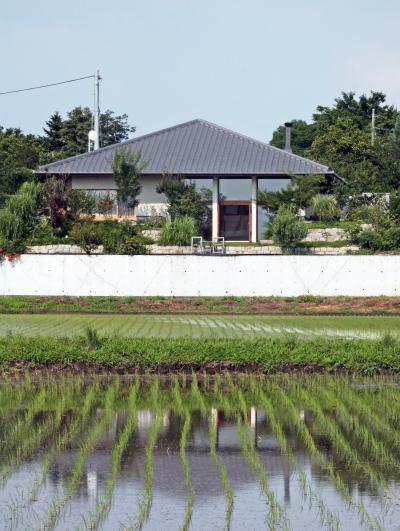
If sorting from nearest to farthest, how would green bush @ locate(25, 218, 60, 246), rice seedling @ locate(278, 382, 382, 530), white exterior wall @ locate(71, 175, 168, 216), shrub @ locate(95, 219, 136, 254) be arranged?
rice seedling @ locate(278, 382, 382, 530) < shrub @ locate(95, 219, 136, 254) < green bush @ locate(25, 218, 60, 246) < white exterior wall @ locate(71, 175, 168, 216)

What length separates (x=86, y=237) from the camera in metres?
42.8

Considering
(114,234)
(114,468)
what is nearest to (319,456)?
(114,468)

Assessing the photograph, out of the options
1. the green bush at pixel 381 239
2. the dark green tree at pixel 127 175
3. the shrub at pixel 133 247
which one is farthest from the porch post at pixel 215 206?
the green bush at pixel 381 239

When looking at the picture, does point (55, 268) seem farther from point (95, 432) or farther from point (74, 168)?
point (95, 432)

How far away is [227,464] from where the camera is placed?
42.5 ft

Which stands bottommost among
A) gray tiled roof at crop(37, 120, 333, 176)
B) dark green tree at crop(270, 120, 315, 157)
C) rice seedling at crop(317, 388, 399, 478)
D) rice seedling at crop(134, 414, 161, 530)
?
rice seedling at crop(134, 414, 161, 530)

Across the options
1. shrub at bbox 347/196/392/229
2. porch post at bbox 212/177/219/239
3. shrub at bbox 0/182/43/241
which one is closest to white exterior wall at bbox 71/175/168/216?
porch post at bbox 212/177/219/239

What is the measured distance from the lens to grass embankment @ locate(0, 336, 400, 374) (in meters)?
21.5

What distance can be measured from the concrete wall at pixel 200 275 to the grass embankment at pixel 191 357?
740 inches

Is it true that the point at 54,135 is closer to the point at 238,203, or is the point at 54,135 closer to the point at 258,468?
the point at 238,203

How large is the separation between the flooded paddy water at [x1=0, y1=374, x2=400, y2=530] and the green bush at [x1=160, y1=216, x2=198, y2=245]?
24175 millimetres

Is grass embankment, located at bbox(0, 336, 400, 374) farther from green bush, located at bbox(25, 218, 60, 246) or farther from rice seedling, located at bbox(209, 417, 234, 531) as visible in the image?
green bush, located at bbox(25, 218, 60, 246)

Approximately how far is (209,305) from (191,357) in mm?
17278

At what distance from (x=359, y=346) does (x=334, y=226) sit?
2332 cm
